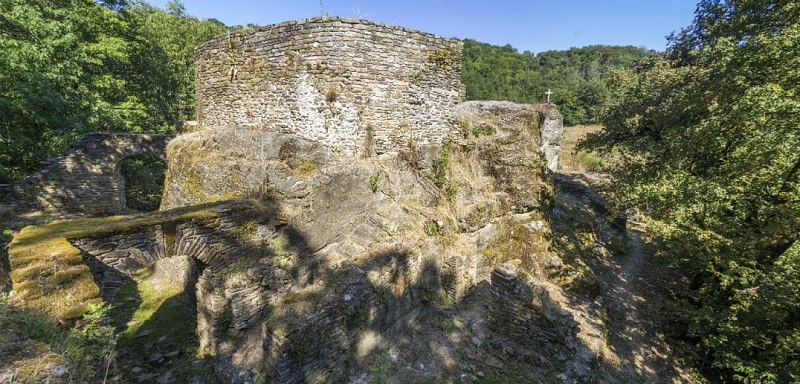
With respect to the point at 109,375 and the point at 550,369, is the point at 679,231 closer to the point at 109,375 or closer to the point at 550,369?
the point at 550,369

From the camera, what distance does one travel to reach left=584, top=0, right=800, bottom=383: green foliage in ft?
21.9

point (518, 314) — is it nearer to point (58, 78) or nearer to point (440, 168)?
point (440, 168)

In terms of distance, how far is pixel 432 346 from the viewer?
7828mm

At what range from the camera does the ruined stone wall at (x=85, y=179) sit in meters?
10.4

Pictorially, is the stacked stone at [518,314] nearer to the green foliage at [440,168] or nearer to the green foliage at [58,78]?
the green foliage at [440,168]

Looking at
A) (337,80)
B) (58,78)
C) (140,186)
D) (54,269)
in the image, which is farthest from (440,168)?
(140,186)

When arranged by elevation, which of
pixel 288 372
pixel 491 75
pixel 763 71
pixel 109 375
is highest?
pixel 491 75

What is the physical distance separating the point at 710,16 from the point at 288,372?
2085 centimetres

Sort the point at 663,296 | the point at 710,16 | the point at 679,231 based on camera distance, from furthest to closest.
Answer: the point at 710,16 < the point at 663,296 < the point at 679,231

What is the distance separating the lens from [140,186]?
15.6 m

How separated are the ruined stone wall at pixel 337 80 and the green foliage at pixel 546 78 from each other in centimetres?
3586

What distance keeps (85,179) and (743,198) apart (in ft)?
69.3

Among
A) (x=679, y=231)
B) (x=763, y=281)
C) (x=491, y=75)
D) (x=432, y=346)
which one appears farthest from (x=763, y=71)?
(x=491, y=75)

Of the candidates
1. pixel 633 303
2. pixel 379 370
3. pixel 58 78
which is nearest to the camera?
pixel 379 370
